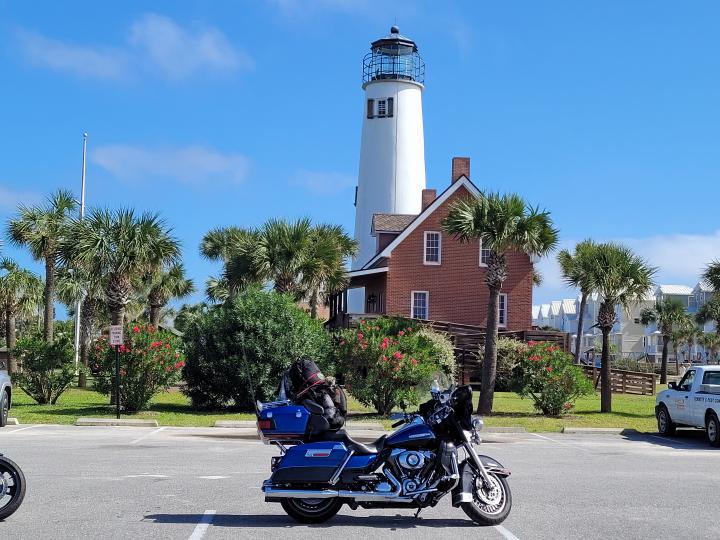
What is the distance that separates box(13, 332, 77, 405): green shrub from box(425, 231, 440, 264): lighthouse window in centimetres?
1789

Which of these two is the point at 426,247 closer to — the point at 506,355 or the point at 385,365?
the point at 506,355

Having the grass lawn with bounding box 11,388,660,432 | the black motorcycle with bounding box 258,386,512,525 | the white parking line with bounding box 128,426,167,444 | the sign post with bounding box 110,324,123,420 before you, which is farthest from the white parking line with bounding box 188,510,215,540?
the sign post with bounding box 110,324,123,420

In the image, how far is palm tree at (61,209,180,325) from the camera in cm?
2827

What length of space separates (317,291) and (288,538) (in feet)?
91.2

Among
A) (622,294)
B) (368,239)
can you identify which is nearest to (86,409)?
(622,294)

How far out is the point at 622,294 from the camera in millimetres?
28688

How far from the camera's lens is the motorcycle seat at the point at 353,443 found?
32.4ft

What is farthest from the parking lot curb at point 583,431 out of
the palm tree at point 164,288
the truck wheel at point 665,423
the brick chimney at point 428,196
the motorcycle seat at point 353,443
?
the palm tree at point 164,288

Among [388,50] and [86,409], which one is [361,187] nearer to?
[388,50]

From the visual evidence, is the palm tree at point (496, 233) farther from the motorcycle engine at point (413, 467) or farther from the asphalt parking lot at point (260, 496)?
the motorcycle engine at point (413, 467)

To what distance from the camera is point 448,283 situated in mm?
42375

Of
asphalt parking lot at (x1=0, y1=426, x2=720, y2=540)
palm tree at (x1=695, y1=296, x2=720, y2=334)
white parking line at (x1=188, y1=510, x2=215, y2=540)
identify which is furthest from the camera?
palm tree at (x1=695, y1=296, x2=720, y2=334)

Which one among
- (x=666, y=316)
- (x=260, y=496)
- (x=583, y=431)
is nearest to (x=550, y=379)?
(x=583, y=431)

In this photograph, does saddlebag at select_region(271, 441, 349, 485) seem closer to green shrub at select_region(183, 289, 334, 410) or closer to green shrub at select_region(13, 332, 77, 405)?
green shrub at select_region(183, 289, 334, 410)
